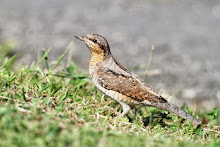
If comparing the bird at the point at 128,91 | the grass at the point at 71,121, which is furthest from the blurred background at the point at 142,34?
the bird at the point at 128,91

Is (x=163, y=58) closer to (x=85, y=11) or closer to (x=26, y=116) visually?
(x=85, y=11)

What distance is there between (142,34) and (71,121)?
617cm

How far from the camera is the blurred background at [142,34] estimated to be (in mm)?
7188

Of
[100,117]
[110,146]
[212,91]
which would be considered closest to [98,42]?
[100,117]

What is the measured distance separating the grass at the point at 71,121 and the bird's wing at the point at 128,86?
0.35m

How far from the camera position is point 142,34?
28.9 ft

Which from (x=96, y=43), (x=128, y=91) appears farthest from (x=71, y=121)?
(x=96, y=43)

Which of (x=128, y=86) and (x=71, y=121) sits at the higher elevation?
(x=128, y=86)

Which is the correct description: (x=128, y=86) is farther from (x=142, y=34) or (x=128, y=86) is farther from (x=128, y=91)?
(x=142, y=34)

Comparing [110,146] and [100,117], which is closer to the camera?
[110,146]

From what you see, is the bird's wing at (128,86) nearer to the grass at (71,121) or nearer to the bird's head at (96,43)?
the grass at (71,121)

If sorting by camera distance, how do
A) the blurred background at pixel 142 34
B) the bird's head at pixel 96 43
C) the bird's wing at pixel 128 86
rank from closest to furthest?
the bird's wing at pixel 128 86 < the bird's head at pixel 96 43 < the blurred background at pixel 142 34

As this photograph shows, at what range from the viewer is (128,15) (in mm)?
9758

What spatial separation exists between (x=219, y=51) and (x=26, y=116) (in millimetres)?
7117
